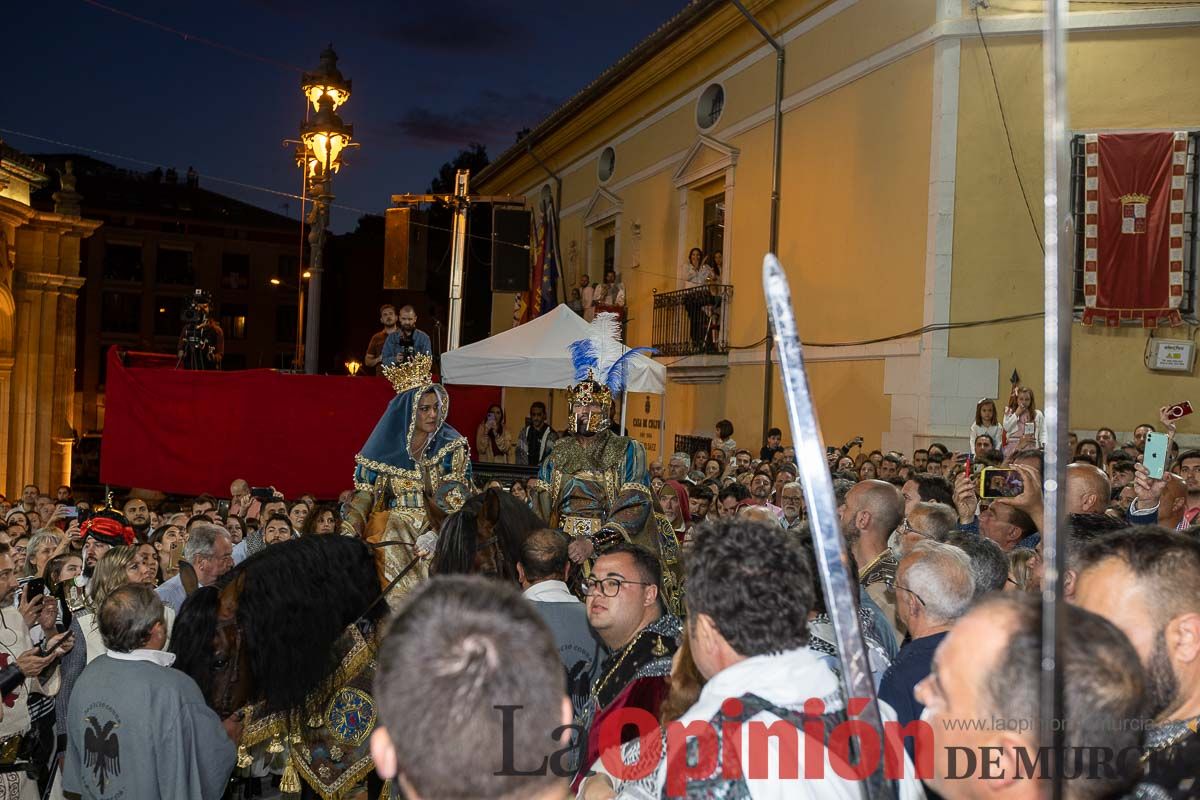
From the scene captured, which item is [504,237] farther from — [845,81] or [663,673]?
[663,673]

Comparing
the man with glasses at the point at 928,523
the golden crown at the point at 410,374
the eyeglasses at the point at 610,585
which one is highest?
the golden crown at the point at 410,374

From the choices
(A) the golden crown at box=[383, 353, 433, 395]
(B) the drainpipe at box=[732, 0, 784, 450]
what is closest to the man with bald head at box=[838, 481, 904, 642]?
(A) the golden crown at box=[383, 353, 433, 395]

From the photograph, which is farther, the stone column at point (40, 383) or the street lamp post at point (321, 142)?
the stone column at point (40, 383)

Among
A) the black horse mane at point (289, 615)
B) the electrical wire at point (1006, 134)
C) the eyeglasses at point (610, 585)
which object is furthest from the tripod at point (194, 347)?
the eyeglasses at point (610, 585)

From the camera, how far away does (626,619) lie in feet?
13.3

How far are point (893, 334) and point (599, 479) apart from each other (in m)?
7.48

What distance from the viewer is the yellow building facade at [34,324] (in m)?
20.3

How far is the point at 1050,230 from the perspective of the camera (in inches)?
62.3

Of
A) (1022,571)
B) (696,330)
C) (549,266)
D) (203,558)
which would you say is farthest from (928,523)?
(549,266)

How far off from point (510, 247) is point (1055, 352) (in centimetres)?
1628

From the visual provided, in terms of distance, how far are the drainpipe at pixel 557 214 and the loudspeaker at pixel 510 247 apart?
28.6 ft

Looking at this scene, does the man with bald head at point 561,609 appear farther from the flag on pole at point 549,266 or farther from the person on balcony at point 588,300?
the flag on pole at point 549,266

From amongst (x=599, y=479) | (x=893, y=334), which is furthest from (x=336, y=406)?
(x=893, y=334)

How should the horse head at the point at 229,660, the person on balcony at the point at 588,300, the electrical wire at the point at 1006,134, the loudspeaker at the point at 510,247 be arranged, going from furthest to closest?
1. the person on balcony at the point at 588,300
2. the loudspeaker at the point at 510,247
3. the electrical wire at the point at 1006,134
4. the horse head at the point at 229,660
